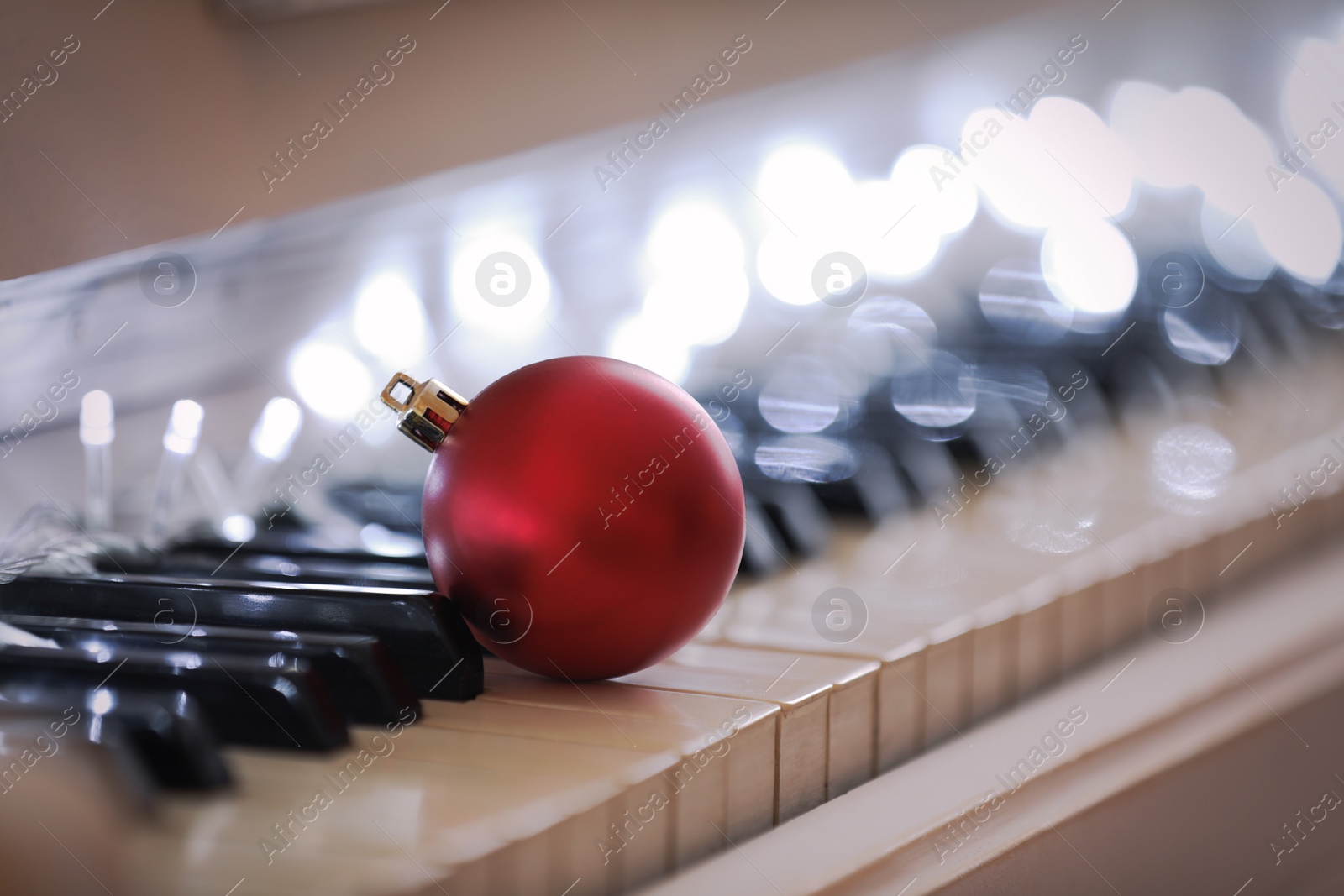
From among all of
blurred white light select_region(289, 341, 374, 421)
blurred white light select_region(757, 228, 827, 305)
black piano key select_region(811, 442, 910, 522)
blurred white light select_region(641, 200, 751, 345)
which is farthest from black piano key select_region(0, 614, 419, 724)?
blurred white light select_region(757, 228, 827, 305)

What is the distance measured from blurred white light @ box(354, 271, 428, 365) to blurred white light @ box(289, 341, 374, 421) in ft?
0.21

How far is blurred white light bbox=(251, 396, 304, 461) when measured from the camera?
1.09 meters

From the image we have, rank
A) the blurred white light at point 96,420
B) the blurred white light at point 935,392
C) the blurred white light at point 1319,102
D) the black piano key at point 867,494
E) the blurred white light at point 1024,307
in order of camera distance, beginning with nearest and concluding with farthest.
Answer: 1. the blurred white light at point 96,420
2. the black piano key at point 867,494
3. the blurred white light at point 935,392
4. the blurred white light at point 1024,307
5. the blurred white light at point 1319,102

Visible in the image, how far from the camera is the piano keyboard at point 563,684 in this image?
43 centimetres

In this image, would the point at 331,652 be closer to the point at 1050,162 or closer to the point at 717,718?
the point at 717,718

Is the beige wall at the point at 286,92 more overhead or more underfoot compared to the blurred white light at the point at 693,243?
more overhead

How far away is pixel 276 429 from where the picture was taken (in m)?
1.09

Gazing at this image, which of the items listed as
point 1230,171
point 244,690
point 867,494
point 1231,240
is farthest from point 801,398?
point 1231,240

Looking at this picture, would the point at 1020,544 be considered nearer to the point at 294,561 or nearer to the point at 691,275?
the point at 294,561

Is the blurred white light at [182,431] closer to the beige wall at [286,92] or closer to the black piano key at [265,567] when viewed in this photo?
the black piano key at [265,567]

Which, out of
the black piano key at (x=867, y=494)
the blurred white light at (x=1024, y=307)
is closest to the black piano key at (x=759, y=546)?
the black piano key at (x=867, y=494)

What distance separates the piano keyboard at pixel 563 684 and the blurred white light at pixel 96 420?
13 cm

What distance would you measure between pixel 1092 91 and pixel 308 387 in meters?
1.58

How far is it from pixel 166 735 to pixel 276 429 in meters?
0.70
